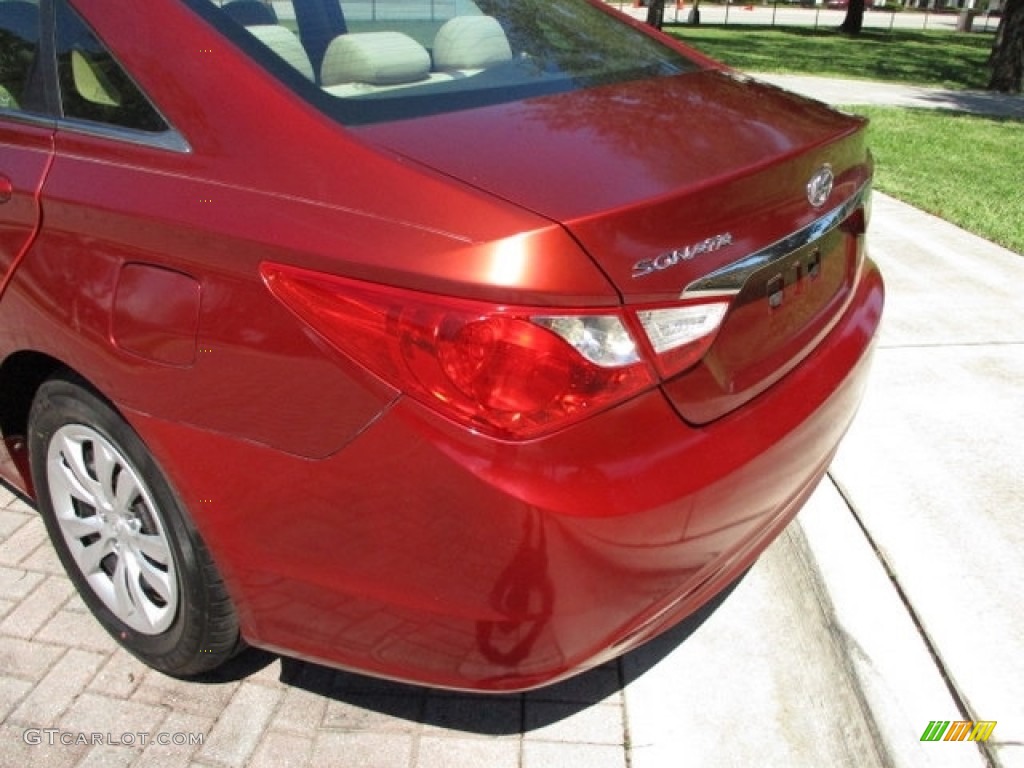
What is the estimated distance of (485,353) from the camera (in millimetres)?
1612

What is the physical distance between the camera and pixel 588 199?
1698 mm

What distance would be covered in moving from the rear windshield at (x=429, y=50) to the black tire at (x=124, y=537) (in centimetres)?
85

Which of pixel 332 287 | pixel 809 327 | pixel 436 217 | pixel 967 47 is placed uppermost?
pixel 436 217

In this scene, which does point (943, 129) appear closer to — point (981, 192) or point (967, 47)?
point (981, 192)

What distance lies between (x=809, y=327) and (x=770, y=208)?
40cm

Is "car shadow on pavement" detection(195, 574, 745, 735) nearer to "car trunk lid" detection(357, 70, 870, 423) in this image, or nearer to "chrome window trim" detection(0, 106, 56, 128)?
"car trunk lid" detection(357, 70, 870, 423)

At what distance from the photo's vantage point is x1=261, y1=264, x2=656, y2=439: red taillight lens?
1608mm

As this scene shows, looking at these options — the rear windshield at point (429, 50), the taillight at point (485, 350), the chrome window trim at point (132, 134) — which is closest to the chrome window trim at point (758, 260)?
the taillight at point (485, 350)

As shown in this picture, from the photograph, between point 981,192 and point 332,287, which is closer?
point 332,287

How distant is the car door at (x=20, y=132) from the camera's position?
2.16 meters

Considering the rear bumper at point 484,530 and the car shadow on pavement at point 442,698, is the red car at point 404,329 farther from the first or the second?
the car shadow on pavement at point 442,698

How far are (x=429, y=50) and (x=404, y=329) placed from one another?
43.3 inches

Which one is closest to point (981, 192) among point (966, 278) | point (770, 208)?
point (966, 278)

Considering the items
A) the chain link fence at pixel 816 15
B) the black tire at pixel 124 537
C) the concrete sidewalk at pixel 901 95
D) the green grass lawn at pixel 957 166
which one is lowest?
the chain link fence at pixel 816 15
